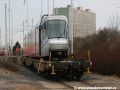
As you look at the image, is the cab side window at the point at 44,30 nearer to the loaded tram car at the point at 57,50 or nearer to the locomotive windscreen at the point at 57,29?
the loaded tram car at the point at 57,50

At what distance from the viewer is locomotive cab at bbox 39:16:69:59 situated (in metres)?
17.3

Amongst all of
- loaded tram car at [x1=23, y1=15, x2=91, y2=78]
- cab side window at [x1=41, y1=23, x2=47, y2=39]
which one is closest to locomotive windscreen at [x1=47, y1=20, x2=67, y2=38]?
loaded tram car at [x1=23, y1=15, x2=91, y2=78]

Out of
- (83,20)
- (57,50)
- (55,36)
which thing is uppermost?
(83,20)

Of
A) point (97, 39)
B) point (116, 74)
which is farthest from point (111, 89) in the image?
point (97, 39)

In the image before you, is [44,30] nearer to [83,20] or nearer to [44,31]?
[44,31]

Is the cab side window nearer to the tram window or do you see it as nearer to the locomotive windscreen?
the tram window

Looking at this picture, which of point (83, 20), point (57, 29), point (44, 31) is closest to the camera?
point (57, 29)

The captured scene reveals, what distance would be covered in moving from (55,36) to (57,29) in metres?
0.53

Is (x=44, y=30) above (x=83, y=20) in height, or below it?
below

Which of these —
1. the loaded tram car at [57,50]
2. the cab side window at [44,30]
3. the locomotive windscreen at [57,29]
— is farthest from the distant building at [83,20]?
the locomotive windscreen at [57,29]

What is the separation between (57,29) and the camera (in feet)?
58.2

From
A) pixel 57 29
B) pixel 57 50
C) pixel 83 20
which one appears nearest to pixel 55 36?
pixel 57 29

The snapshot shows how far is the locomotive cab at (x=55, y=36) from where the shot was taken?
56.7ft

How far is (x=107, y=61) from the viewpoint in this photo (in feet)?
71.7
